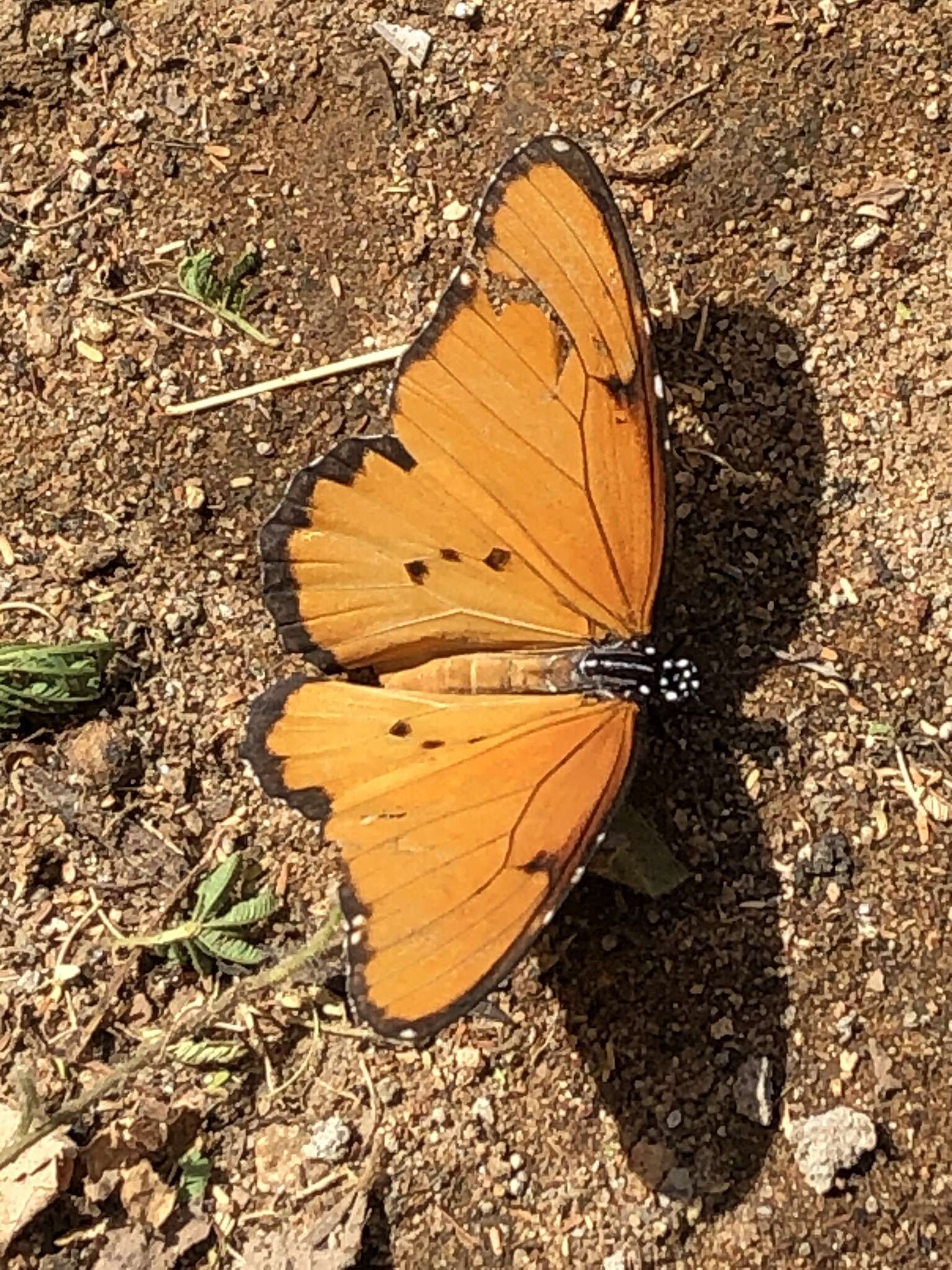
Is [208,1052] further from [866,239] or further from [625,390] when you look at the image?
[866,239]

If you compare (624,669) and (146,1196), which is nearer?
(624,669)

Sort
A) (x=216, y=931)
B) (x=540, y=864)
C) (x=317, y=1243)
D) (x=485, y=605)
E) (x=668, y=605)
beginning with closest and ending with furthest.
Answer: (x=540, y=864) → (x=485, y=605) → (x=317, y=1243) → (x=216, y=931) → (x=668, y=605)

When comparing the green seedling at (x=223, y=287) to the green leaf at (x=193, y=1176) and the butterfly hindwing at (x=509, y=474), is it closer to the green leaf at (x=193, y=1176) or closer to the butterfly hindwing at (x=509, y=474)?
the butterfly hindwing at (x=509, y=474)

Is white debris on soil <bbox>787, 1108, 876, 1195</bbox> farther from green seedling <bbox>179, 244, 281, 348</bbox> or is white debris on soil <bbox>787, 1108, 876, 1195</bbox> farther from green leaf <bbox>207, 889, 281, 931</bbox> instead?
green seedling <bbox>179, 244, 281, 348</bbox>

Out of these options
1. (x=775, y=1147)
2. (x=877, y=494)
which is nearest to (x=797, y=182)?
(x=877, y=494)

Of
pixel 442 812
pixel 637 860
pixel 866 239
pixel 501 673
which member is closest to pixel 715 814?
pixel 637 860

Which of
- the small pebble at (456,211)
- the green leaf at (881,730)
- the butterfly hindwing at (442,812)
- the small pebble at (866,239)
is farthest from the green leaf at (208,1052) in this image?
the small pebble at (866,239)
